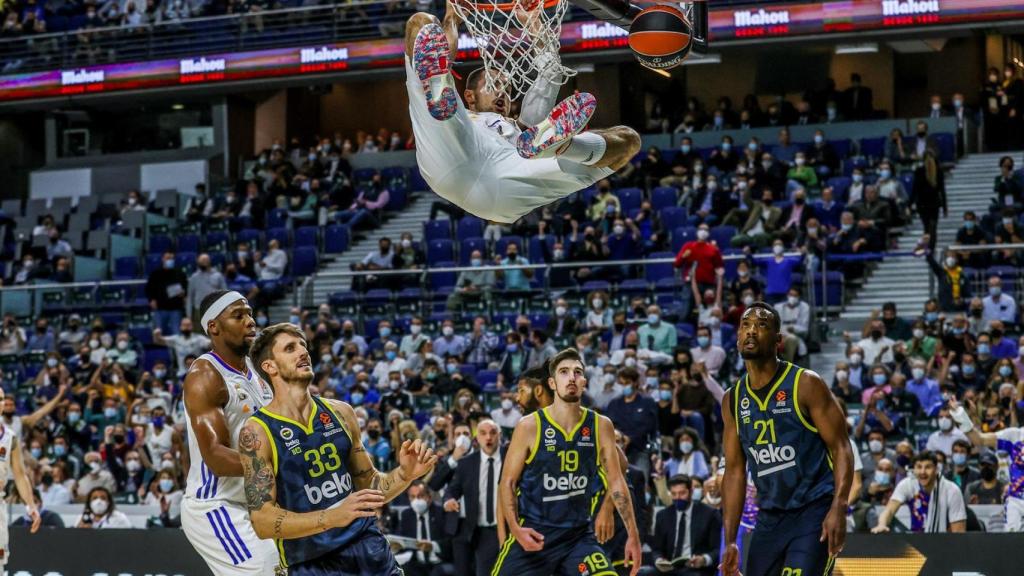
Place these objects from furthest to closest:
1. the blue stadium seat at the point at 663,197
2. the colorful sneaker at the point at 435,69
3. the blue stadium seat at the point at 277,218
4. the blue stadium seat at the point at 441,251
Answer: the blue stadium seat at the point at 277,218
the blue stadium seat at the point at 441,251
the blue stadium seat at the point at 663,197
the colorful sneaker at the point at 435,69

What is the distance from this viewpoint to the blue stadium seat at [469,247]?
74.3ft

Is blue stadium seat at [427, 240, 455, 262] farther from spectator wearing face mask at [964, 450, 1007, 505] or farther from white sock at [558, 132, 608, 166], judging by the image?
white sock at [558, 132, 608, 166]

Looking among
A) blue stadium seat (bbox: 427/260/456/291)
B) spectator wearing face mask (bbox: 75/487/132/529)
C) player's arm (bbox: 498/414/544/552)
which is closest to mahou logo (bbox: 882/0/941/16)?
blue stadium seat (bbox: 427/260/456/291)

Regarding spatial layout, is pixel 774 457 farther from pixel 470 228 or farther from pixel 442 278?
pixel 470 228

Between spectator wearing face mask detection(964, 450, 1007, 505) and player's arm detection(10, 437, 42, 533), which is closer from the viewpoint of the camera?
player's arm detection(10, 437, 42, 533)

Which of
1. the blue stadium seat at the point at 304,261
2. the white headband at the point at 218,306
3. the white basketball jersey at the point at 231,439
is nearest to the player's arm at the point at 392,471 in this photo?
the white basketball jersey at the point at 231,439

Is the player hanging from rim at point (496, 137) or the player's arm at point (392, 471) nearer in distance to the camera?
the player's arm at point (392, 471)

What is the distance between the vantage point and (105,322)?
23.6 m

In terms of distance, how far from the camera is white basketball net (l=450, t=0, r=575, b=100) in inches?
324

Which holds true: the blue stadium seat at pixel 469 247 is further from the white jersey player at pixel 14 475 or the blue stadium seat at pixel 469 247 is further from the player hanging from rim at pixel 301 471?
the player hanging from rim at pixel 301 471

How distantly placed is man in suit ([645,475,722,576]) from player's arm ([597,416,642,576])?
3.51 metres

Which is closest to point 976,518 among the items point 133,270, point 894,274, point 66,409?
point 894,274

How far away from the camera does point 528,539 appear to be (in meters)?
8.99

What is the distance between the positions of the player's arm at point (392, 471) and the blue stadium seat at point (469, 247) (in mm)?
15433
